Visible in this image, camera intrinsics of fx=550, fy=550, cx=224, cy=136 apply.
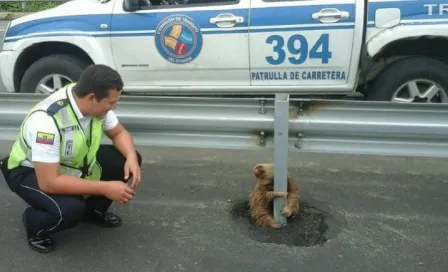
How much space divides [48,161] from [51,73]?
9.41 feet

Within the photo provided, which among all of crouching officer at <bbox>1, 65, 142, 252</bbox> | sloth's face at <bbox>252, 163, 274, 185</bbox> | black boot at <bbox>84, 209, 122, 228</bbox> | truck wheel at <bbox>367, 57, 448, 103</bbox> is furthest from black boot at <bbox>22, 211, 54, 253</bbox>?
truck wheel at <bbox>367, 57, 448, 103</bbox>

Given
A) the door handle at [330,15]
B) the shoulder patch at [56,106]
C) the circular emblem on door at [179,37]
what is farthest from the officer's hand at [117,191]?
the door handle at [330,15]

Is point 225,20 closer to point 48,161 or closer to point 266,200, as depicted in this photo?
point 266,200

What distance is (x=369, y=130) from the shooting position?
2961mm

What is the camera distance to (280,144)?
9.97 feet

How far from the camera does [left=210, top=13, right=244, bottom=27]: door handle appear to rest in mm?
5008

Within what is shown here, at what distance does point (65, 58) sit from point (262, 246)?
3.21 m

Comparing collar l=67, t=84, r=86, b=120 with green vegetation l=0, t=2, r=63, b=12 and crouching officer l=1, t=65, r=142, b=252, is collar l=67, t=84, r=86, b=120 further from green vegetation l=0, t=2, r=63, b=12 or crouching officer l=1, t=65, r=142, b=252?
green vegetation l=0, t=2, r=63, b=12

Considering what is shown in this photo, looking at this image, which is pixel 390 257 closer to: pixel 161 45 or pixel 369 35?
pixel 369 35

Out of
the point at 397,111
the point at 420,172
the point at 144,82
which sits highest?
the point at 397,111

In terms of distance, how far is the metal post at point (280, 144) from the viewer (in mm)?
2947

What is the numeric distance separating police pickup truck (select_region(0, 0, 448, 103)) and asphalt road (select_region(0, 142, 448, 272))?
3.03ft

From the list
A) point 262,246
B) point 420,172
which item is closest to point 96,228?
point 262,246

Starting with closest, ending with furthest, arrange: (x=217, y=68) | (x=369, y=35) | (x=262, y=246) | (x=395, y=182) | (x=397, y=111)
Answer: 1. (x=397, y=111)
2. (x=262, y=246)
3. (x=395, y=182)
4. (x=369, y=35)
5. (x=217, y=68)
